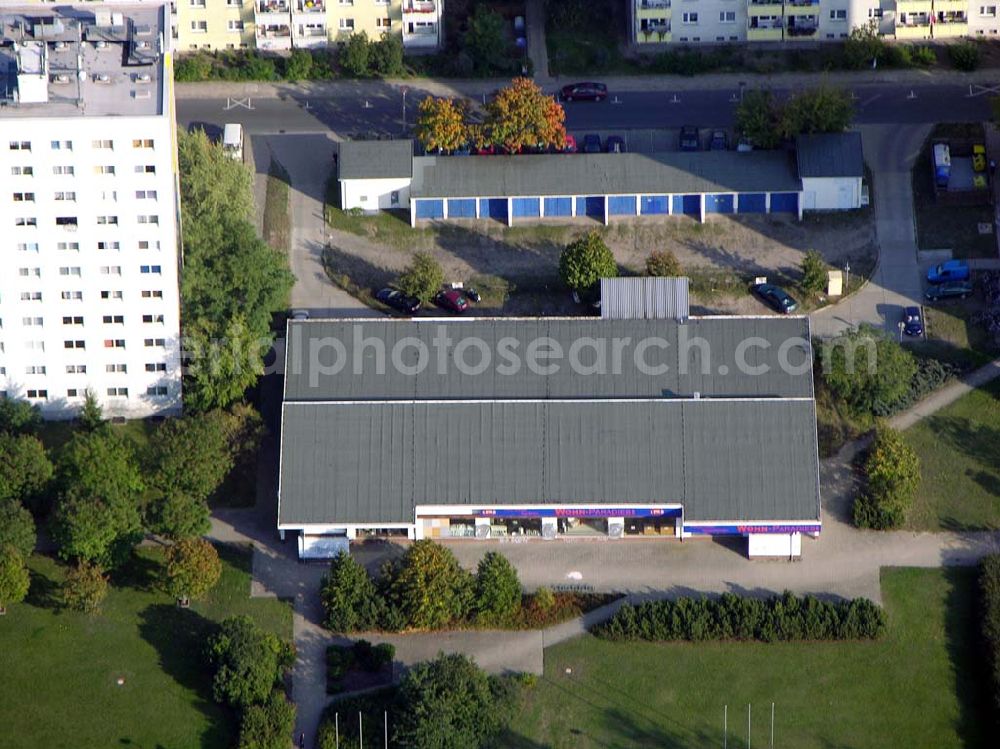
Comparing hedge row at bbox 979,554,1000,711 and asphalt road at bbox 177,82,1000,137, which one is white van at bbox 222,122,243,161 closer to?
asphalt road at bbox 177,82,1000,137

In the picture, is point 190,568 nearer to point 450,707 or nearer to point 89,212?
point 450,707

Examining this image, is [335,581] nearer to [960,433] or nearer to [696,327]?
[696,327]

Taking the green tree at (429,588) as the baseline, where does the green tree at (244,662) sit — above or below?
below

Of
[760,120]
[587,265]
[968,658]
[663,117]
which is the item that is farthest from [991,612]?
[663,117]

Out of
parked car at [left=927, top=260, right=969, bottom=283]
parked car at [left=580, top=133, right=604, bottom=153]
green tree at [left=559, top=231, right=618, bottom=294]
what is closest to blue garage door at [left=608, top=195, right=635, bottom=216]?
parked car at [left=580, top=133, right=604, bottom=153]

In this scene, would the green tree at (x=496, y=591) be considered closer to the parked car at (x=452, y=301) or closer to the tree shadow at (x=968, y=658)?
the parked car at (x=452, y=301)

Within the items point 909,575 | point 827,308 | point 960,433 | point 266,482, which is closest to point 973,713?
point 909,575

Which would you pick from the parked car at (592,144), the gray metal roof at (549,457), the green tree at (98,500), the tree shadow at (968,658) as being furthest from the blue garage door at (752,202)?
the green tree at (98,500)
